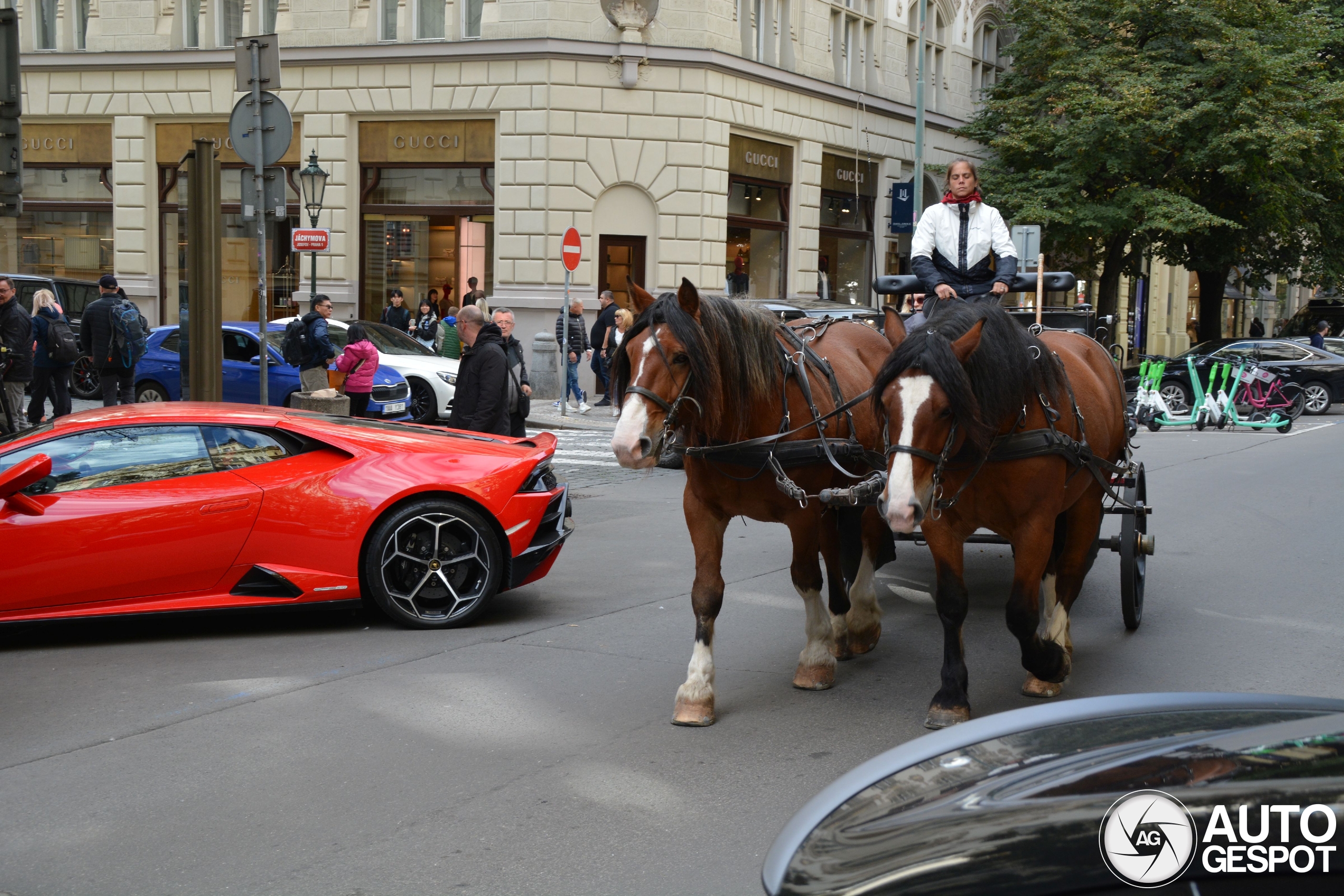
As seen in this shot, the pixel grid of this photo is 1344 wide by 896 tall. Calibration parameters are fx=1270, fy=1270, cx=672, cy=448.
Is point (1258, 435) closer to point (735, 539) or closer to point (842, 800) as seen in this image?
point (735, 539)

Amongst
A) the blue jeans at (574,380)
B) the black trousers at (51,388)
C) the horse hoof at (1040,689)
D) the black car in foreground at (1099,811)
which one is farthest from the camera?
the blue jeans at (574,380)

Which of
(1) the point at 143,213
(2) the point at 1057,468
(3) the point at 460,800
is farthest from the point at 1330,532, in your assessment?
(1) the point at 143,213

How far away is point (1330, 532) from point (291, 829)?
957 cm

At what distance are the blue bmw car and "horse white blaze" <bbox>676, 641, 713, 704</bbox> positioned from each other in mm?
11765

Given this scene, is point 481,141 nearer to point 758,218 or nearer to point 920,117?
point 758,218

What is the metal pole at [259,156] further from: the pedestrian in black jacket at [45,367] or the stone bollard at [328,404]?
the pedestrian in black jacket at [45,367]

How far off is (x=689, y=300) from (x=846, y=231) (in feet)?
85.1

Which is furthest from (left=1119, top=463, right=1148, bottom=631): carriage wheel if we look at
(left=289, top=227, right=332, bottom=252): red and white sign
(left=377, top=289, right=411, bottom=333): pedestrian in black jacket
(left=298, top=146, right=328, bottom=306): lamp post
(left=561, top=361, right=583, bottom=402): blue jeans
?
(left=298, top=146, right=328, bottom=306): lamp post

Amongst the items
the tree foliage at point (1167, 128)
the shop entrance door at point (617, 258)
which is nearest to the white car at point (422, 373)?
the shop entrance door at point (617, 258)

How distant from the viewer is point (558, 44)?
79.9ft

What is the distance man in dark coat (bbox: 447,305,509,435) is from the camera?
10.3 metres

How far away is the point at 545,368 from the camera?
78.1ft

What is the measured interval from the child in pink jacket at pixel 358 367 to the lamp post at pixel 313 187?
9884mm

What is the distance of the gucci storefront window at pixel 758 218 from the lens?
86.3 feet
